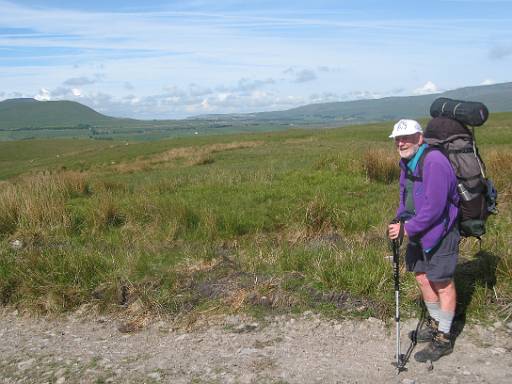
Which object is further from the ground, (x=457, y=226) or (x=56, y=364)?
(x=457, y=226)

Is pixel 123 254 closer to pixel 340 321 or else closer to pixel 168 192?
pixel 340 321

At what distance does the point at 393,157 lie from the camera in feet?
44.2

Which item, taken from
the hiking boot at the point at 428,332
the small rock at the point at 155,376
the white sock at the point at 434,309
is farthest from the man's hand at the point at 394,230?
the small rock at the point at 155,376

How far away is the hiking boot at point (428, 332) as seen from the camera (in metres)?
4.81

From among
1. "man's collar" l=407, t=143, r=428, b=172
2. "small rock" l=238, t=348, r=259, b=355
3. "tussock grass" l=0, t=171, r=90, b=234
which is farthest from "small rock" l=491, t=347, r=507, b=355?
"tussock grass" l=0, t=171, r=90, b=234

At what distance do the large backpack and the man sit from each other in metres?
0.08

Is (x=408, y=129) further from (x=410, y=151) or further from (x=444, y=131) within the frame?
(x=444, y=131)

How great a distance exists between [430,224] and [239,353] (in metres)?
2.16

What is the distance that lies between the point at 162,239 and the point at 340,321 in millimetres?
4158

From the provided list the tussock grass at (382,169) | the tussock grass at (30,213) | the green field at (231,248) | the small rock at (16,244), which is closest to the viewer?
the green field at (231,248)

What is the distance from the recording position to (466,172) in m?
4.37

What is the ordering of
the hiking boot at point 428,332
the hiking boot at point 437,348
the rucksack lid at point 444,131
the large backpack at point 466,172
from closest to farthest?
the large backpack at point 466,172, the rucksack lid at point 444,131, the hiking boot at point 437,348, the hiking boot at point 428,332

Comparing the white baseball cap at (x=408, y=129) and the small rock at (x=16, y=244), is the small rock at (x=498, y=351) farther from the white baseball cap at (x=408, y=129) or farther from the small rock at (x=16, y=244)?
the small rock at (x=16, y=244)

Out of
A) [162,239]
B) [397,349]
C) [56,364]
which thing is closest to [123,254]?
[162,239]
